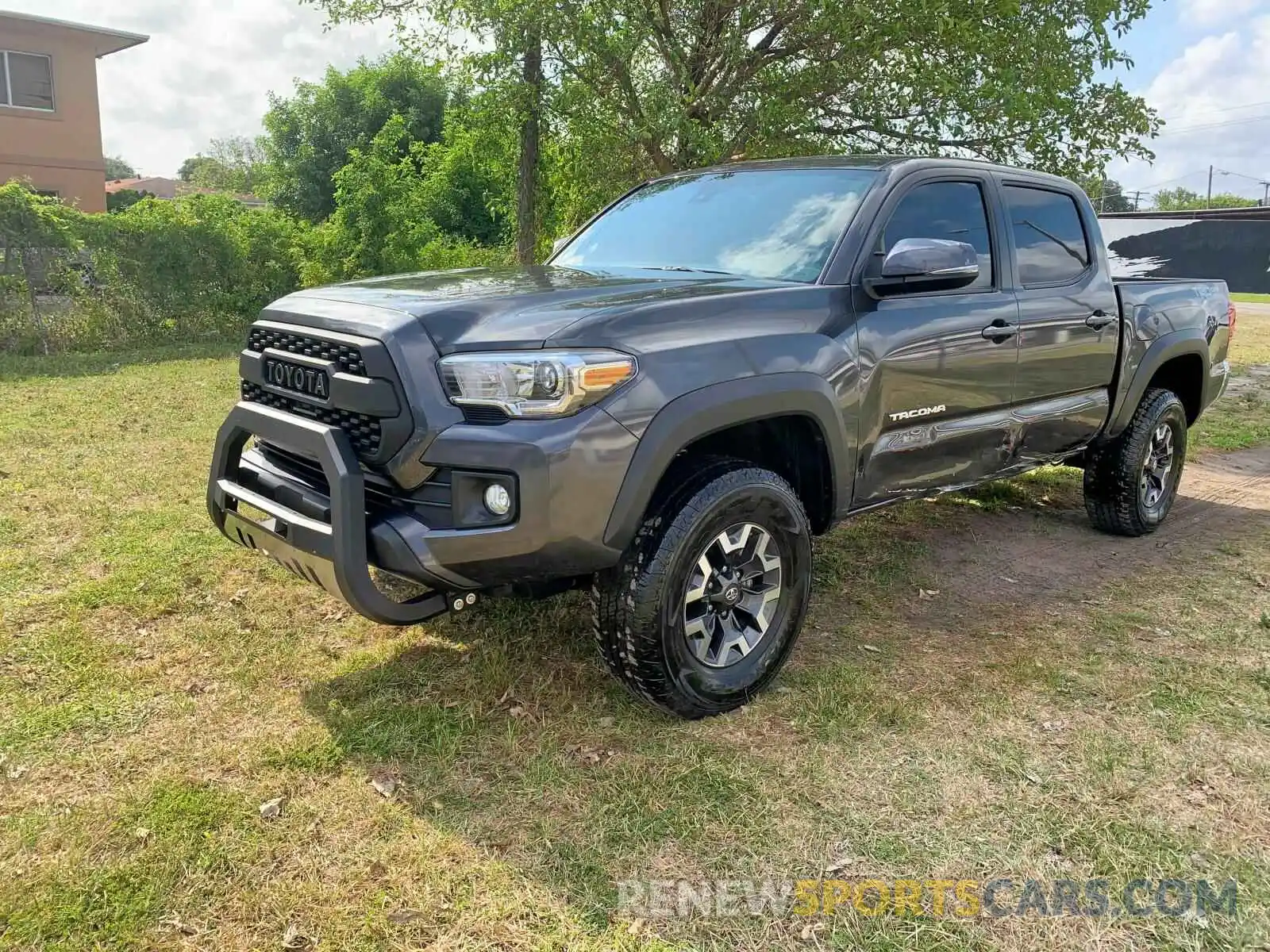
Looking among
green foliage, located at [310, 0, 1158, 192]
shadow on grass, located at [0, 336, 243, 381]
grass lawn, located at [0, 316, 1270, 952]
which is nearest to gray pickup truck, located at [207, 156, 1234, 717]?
grass lawn, located at [0, 316, 1270, 952]

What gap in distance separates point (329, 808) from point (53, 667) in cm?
149

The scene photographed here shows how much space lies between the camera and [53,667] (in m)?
3.49

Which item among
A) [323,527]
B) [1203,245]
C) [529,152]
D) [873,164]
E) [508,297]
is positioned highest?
[529,152]

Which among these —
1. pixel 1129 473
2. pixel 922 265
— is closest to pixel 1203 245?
pixel 1129 473

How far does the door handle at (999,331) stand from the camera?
4043 millimetres

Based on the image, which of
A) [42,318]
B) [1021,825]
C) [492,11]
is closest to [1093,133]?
[492,11]

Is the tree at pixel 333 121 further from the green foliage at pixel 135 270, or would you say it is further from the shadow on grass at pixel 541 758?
the shadow on grass at pixel 541 758

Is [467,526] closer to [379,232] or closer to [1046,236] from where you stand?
[1046,236]

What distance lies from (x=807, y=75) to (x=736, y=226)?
642 cm

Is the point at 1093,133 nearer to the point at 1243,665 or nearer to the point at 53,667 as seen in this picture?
the point at 1243,665

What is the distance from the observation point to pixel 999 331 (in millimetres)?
4098

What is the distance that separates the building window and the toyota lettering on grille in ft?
70.9

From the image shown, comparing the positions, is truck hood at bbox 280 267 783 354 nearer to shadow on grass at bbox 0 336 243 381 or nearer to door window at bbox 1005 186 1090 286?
door window at bbox 1005 186 1090 286

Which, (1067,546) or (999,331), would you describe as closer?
(999,331)
